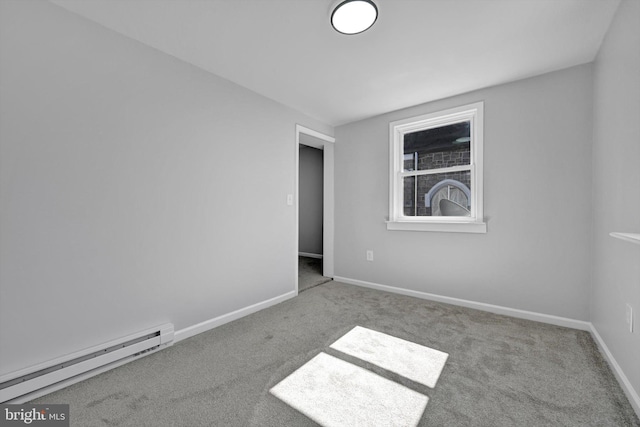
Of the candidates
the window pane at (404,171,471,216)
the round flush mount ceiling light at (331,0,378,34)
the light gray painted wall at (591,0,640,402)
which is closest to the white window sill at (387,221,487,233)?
the window pane at (404,171,471,216)

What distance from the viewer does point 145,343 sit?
185 centimetres

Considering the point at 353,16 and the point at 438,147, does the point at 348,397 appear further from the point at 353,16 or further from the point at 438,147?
the point at 438,147

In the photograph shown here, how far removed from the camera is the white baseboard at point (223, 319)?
2.13 m

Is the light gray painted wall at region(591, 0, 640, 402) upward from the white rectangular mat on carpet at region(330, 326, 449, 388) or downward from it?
upward

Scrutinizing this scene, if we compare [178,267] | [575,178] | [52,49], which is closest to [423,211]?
[575,178]

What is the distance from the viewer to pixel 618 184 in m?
1.65

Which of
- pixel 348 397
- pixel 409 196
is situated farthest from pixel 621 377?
pixel 409 196

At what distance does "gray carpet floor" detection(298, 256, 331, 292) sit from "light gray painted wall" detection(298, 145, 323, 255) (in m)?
0.46

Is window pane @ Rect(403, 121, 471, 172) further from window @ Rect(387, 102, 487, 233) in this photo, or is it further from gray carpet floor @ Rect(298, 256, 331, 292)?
gray carpet floor @ Rect(298, 256, 331, 292)

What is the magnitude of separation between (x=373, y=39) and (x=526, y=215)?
210cm

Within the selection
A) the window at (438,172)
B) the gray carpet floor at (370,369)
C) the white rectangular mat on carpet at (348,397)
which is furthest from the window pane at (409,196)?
the white rectangular mat on carpet at (348,397)

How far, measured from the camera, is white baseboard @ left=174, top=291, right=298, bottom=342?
2135mm

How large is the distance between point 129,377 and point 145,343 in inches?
10.0

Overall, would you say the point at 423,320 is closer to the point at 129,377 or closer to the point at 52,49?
the point at 129,377
